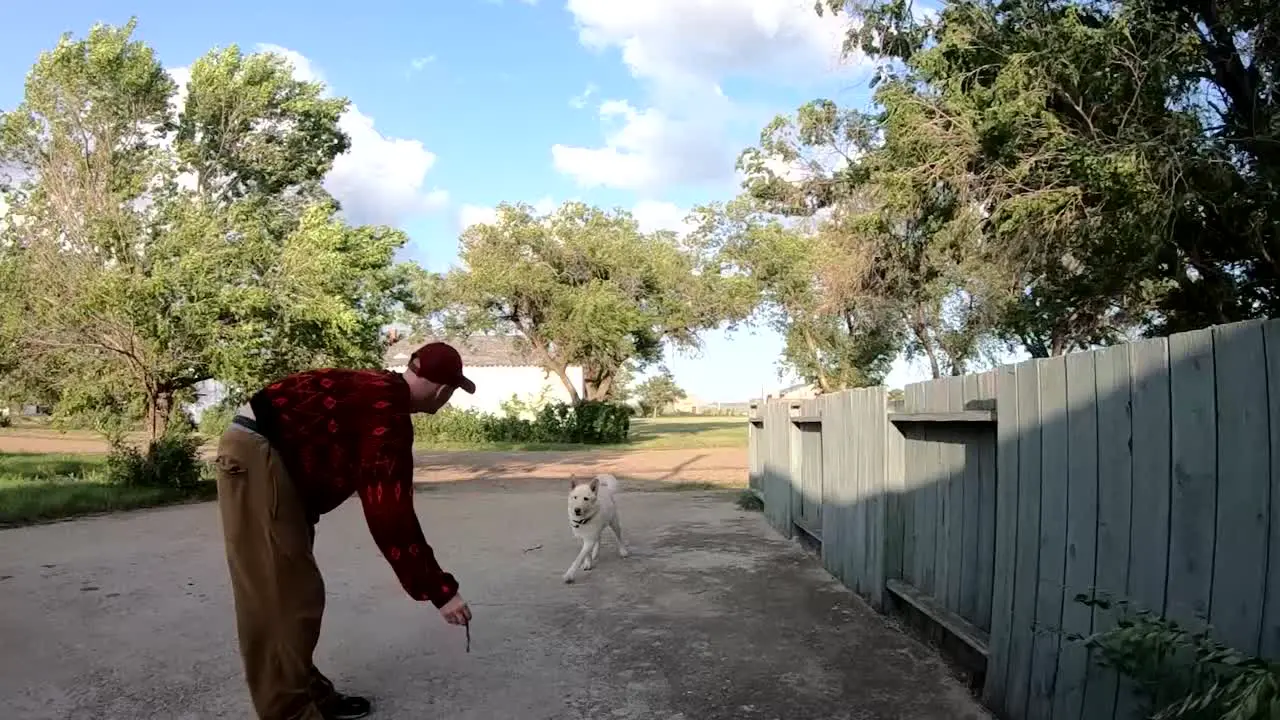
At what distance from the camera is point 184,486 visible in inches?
613

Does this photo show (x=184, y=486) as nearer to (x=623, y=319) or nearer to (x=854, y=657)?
(x=854, y=657)

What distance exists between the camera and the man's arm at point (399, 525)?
3.56 m

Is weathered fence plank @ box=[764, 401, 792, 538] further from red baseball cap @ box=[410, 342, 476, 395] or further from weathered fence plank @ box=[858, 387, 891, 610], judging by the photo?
red baseball cap @ box=[410, 342, 476, 395]

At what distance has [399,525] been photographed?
11.8 feet

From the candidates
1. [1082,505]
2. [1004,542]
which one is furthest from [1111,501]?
[1004,542]

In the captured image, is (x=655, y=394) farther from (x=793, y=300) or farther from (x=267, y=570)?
(x=267, y=570)

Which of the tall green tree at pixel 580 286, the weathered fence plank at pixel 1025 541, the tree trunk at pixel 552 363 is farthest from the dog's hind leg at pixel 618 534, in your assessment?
the tree trunk at pixel 552 363

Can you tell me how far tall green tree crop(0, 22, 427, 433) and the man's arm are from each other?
1135 centimetres

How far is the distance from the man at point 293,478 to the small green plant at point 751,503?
990 cm

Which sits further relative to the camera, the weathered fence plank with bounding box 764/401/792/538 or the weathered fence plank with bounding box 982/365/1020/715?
the weathered fence plank with bounding box 764/401/792/538

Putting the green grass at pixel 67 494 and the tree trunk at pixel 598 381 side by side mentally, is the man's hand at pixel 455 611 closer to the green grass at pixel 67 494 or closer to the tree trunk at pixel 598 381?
the green grass at pixel 67 494

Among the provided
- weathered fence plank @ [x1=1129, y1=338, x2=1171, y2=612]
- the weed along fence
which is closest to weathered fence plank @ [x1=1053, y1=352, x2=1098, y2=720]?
the weed along fence

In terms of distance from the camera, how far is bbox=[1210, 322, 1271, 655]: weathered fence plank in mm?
2842

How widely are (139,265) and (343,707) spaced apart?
477 inches
